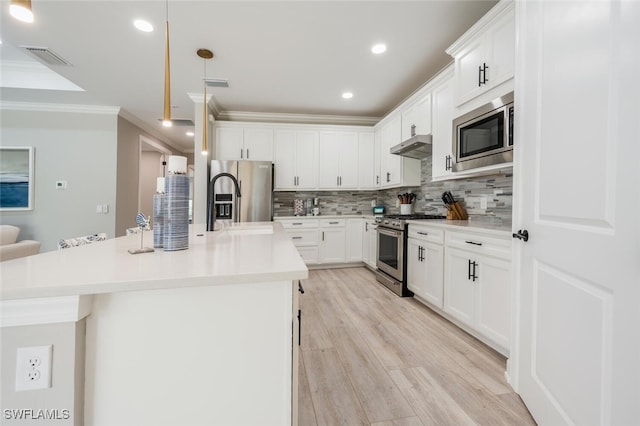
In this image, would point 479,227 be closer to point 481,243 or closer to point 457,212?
point 481,243

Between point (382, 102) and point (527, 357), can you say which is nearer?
point (527, 357)

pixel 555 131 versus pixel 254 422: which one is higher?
pixel 555 131

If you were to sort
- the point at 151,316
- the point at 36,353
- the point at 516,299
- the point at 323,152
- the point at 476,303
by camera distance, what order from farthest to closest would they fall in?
the point at 323,152 → the point at 476,303 → the point at 516,299 → the point at 151,316 → the point at 36,353

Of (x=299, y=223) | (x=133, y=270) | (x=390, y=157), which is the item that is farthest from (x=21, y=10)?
(x=390, y=157)

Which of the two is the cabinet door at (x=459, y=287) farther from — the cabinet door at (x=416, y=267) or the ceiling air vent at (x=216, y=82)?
the ceiling air vent at (x=216, y=82)

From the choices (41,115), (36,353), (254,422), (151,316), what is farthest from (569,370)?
(41,115)

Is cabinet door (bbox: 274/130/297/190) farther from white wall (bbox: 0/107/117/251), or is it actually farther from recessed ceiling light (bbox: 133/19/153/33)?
white wall (bbox: 0/107/117/251)

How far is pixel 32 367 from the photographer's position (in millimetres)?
674

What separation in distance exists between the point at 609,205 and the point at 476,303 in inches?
55.2

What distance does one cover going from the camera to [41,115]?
4.32 metres

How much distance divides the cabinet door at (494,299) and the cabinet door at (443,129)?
1.05 meters

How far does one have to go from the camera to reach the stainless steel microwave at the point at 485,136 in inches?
74.5

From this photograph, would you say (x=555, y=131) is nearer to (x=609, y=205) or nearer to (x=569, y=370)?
(x=609, y=205)

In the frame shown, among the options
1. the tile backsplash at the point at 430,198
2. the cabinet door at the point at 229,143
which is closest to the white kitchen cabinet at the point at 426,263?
the tile backsplash at the point at 430,198
